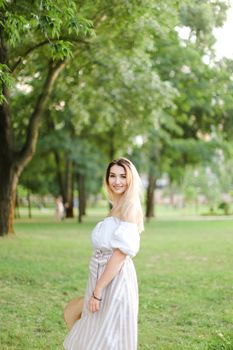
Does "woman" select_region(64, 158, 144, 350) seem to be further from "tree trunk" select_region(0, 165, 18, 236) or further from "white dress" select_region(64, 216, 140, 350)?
"tree trunk" select_region(0, 165, 18, 236)

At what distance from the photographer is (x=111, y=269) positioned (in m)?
3.91

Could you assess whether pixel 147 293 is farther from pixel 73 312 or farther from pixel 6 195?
pixel 6 195

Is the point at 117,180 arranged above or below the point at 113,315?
above

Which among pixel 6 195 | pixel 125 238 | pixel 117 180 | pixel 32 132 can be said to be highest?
pixel 32 132

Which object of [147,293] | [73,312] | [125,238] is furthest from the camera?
[147,293]

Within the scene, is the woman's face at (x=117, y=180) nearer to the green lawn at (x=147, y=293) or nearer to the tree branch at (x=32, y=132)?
the green lawn at (x=147, y=293)

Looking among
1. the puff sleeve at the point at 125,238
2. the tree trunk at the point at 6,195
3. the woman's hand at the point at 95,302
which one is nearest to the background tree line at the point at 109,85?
the tree trunk at the point at 6,195

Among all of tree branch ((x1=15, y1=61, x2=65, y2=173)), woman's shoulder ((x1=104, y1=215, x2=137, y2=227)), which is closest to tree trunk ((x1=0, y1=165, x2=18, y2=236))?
tree branch ((x1=15, y1=61, x2=65, y2=173))

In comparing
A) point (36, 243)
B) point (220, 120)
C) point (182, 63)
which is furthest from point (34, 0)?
point (220, 120)

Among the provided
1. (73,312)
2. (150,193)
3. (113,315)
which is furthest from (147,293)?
(150,193)

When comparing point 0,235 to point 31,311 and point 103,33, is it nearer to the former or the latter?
point 103,33

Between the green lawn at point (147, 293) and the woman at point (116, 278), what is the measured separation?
2236 millimetres

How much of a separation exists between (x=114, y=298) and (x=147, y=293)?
552 centimetres

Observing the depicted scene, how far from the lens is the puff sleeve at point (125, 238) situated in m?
3.90
